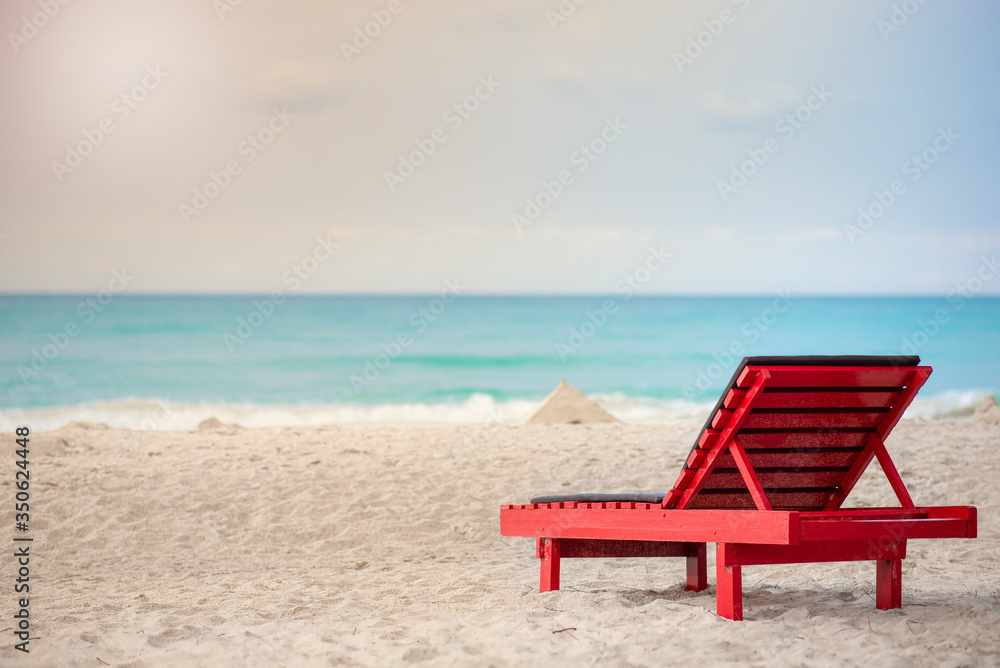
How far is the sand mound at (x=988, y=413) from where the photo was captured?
33.9 ft

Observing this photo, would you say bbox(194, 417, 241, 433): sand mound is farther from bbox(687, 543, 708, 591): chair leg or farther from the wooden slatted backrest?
the wooden slatted backrest

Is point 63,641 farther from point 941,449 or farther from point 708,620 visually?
point 941,449

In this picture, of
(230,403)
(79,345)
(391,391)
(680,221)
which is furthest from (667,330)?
(79,345)

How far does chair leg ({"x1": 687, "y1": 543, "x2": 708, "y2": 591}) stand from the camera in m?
4.46

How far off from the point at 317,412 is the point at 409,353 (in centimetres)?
1173

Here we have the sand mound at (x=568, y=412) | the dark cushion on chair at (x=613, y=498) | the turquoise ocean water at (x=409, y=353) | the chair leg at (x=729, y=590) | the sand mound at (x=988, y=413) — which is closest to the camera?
the chair leg at (x=729, y=590)

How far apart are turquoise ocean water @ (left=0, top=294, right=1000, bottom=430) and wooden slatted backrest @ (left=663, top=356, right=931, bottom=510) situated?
1347 centimetres

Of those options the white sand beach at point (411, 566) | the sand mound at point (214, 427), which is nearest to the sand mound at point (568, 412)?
the white sand beach at point (411, 566)

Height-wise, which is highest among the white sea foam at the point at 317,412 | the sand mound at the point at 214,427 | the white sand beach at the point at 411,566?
the white sea foam at the point at 317,412

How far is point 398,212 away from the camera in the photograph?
3484cm

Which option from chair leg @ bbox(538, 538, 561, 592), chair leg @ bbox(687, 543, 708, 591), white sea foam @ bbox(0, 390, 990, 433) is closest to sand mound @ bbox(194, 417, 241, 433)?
white sea foam @ bbox(0, 390, 990, 433)

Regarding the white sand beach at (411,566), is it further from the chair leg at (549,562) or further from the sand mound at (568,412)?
the sand mound at (568,412)

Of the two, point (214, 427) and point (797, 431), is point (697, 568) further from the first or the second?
point (214, 427)

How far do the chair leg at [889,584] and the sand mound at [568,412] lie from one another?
23.5ft
